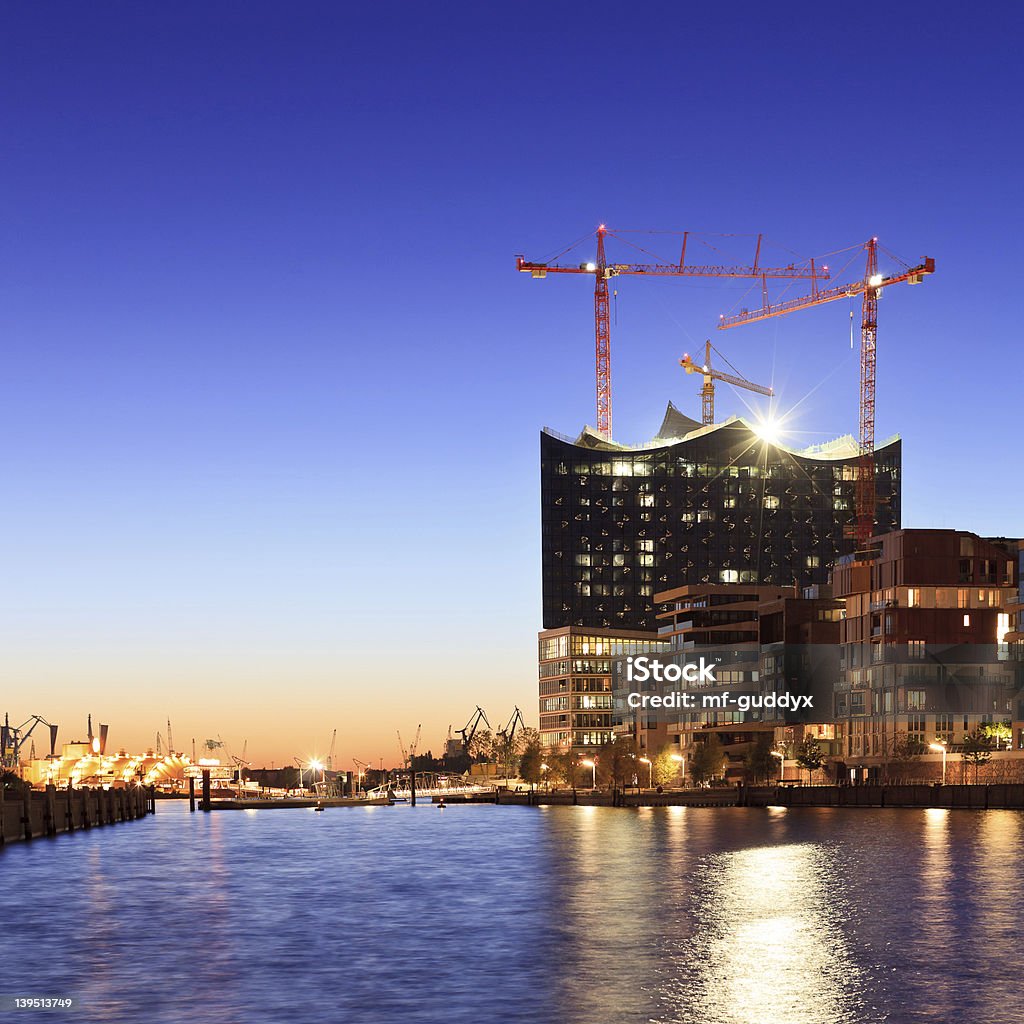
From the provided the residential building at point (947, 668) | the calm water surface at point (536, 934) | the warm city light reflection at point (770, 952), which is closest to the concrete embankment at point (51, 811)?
the calm water surface at point (536, 934)

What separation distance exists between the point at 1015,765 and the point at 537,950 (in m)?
143

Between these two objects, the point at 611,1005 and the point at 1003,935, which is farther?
the point at 1003,935

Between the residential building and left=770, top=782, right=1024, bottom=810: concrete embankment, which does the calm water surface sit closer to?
left=770, top=782, right=1024, bottom=810: concrete embankment

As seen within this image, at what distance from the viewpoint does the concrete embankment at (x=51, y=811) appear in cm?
12594

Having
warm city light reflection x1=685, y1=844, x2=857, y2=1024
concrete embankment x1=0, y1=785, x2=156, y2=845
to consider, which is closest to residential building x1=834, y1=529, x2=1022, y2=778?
concrete embankment x1=0, y1=785, x2=156, y2=845

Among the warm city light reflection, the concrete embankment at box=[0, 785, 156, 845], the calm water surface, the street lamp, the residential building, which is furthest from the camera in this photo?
the residential building

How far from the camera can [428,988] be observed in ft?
148

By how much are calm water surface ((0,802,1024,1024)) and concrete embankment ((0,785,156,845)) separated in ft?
42.0

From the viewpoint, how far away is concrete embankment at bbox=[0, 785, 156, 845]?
12594 centimetres

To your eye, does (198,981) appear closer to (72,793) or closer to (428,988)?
(428,988)

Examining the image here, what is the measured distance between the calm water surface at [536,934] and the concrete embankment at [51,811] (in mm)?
12802

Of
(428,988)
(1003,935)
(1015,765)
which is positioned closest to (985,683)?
(1015,765)

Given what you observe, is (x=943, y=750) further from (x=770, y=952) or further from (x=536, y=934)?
(x=770, y=952)

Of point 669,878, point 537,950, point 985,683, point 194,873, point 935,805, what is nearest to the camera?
point 537,950
